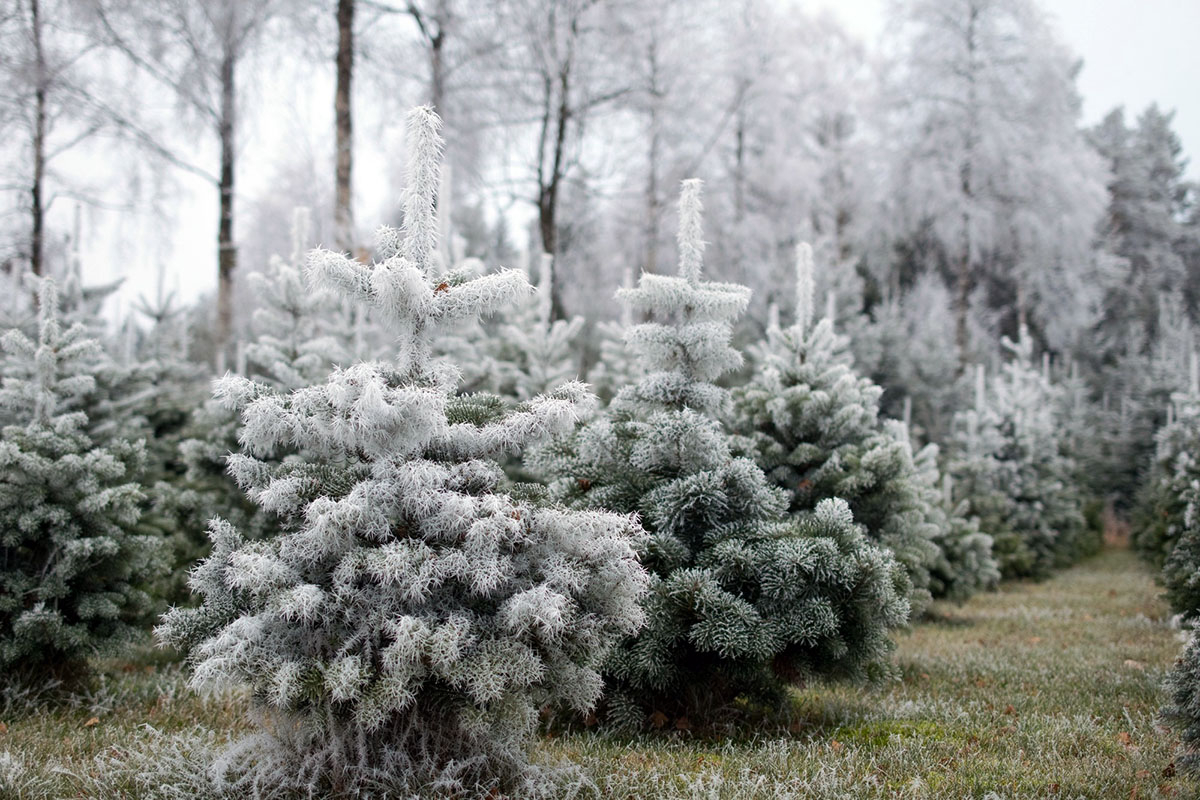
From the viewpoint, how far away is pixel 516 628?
3.62m

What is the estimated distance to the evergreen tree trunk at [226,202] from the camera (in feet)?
45.6

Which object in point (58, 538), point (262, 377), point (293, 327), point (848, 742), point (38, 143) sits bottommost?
point (848, 742)

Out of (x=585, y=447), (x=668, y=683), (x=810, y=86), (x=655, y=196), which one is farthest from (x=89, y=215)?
(x=810, y=86)

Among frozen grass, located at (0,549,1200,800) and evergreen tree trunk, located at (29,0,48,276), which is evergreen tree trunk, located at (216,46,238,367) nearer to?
evergreen tree trunk, located at (29,0,48,276)

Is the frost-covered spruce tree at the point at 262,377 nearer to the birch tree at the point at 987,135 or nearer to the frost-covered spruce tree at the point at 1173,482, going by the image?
the frost-covered spruce tree at the point at 1173,482

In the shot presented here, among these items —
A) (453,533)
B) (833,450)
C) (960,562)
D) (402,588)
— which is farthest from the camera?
(960,562)

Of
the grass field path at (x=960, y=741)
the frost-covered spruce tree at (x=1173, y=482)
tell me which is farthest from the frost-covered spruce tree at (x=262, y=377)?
the frost-covered spruce tree at (x=1173, y=482)

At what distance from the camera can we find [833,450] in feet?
21.4

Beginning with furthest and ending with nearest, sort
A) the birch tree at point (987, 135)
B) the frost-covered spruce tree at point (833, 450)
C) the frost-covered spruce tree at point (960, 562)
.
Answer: the birch tree at point (987, 135)
the frost-covered spruce tree at point (960, 562)
the frost-covered spruce tree at point (833, 450)

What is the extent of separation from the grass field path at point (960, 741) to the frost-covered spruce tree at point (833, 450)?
90 centimetres

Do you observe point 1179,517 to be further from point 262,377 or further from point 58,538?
point 58,538

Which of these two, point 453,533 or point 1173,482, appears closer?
point 453,533

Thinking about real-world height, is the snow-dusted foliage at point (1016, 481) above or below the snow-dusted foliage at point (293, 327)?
below

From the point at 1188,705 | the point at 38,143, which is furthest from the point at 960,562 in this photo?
the point at 38,143
